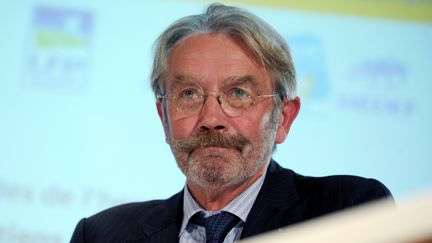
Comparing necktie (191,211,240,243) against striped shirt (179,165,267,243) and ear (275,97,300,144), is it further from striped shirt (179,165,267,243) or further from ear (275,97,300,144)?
ear (275,97,300,144)

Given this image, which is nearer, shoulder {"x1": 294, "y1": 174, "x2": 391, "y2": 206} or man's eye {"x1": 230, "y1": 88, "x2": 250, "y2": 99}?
shoulder {"x1": 294, "y1": 174, "x2": 391, "y2": 206}

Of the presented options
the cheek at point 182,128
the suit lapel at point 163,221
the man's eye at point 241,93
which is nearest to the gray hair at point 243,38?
the man's eye at point 241,93

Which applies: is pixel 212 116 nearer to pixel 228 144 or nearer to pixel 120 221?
pixel 228 144

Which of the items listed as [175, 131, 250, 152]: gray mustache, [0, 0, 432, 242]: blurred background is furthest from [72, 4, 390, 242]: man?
[0, 0, 432, 242]: blurred background

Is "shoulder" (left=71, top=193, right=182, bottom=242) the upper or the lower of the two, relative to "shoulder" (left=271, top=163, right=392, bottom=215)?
lower

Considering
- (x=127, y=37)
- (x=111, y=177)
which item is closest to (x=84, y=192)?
(x=111, y=177)

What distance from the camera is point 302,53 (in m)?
3.44

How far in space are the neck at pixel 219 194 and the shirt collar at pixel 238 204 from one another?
0.02 m

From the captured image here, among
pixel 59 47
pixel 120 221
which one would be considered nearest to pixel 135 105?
pixel 59 47

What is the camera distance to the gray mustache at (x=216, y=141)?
194 centimetres

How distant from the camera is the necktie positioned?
74.7 inches

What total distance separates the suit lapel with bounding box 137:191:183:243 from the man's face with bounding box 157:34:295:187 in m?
0.14

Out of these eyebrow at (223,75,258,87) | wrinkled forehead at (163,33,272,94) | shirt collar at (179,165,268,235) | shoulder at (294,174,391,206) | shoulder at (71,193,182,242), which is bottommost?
shoulder at (71,193,182,242)

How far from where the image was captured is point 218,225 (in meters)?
1.94
